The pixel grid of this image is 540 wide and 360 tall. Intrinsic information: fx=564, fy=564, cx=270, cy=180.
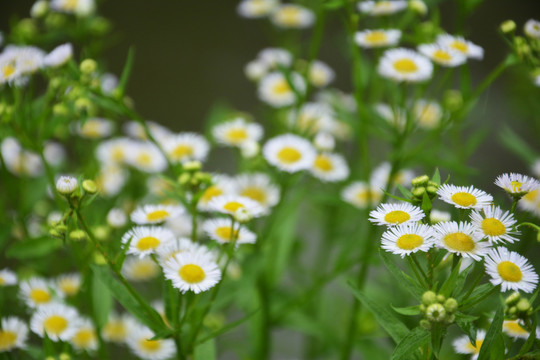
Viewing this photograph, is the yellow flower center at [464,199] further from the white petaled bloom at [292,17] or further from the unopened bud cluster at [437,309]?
the white petaled bloom at [292,17]

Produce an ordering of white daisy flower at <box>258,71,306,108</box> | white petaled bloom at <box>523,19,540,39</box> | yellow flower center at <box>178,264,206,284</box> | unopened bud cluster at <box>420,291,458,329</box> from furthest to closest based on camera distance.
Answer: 1. white daisy flower at <box>258,71,306,108</box>
2. white petaled bloom at <box>523,19,540,39</box>
3. yellow flower center at <box>178,264,206,284</box>
4. unopened bud cluster at <box>420,291,458,329</box>

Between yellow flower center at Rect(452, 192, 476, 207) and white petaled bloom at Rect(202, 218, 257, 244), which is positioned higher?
yellow flower center at Rect(452, 192, 476, 207)

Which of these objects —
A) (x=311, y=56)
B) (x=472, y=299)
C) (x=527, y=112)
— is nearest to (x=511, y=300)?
(x=472, y=299)

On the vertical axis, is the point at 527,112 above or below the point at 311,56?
below

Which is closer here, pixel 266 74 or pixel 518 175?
pixel 518 175

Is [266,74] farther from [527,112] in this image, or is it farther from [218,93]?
[218,93]

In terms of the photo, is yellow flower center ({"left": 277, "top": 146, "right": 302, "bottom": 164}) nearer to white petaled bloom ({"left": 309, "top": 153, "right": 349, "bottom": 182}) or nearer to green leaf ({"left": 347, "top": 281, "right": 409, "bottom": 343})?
white petaled bloom ({"left": 309, "top": 153, "right": 349, "bottom": 182})

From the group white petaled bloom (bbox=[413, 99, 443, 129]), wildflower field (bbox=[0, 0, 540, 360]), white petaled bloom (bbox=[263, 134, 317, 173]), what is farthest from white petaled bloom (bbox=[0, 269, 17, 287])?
white petaled bloom (bbox=[413, 99, 443, 129])
